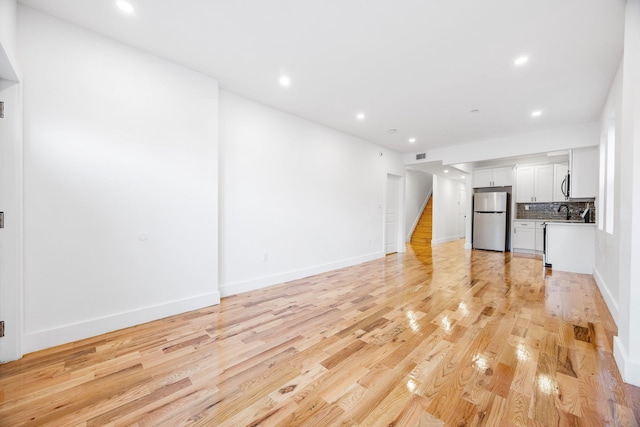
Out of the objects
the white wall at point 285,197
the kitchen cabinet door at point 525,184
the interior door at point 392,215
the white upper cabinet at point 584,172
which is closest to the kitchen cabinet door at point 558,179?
the kitchen cabinet door at point 525,184

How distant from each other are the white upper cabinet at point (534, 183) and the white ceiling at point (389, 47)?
11.5 feet

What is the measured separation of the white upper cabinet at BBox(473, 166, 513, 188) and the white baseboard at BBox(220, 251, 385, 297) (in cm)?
483

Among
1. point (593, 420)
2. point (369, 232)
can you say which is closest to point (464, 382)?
point (593, 420)

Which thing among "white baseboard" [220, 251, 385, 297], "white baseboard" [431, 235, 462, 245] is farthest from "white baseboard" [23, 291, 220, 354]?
"white baseboard" [431, 235, 462, 245]

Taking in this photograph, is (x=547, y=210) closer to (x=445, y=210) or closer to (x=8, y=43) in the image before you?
(x=445, y=210)

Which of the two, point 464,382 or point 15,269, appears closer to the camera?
point 464,382

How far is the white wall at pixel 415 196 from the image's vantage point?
30.1 ft

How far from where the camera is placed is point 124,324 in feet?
8.06

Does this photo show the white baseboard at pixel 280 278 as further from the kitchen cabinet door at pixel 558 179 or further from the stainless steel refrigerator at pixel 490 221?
the kitchen cabinet door at pixel 558 179

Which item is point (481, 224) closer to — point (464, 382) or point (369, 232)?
point (369, 232)

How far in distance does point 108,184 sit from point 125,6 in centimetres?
147

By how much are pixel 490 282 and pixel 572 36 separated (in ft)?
10.7

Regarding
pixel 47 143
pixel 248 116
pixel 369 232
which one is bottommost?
pixel 369 232

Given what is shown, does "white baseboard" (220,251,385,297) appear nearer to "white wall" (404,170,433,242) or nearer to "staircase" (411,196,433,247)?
"staircase" (411,196,433,247)
